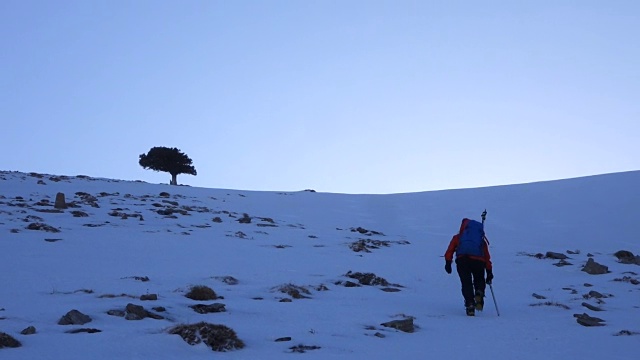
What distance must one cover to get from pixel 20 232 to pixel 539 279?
442 inches

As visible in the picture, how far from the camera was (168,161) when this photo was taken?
4994 centimetres

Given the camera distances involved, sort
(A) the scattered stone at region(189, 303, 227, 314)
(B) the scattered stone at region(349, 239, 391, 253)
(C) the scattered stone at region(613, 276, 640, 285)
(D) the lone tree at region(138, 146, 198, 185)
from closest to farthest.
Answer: (A) the scattered stone at region(189, 303, 227, 314), (C) the scattered stone at region(613, 276, 640, 285), (B) the scattered stone at region(349, 239, 391, 253), (D) the lone tree at region(138, 146, 198, 185)

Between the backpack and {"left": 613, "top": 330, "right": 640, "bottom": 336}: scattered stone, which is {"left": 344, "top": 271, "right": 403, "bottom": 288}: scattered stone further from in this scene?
{"left": 613, "top": 330, "right": 640, "bottom": 336}: scattered stone

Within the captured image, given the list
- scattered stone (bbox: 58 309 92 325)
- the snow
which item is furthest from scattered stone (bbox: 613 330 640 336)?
scattered stone (bbox: 58 309 92 325)

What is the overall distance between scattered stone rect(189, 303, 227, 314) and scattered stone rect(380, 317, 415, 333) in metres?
2.07

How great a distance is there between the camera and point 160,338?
6.24m

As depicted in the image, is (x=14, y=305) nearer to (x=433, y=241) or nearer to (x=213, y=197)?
(x=433, y=241)

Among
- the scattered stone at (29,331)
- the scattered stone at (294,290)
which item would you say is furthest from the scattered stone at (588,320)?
the scattered stone at (29,331)

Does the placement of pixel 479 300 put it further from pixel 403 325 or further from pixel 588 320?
pixel 403 325

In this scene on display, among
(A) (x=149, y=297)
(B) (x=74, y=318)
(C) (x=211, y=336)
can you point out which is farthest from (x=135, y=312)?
(C) (x=211, y=336)

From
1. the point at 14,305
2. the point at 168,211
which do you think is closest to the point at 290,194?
the point at 168,211

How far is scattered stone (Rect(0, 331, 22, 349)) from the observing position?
5.70 m

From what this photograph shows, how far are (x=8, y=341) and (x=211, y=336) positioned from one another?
182 centimetres

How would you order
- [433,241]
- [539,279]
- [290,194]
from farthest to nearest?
1. [290,194]
2. [433,241]
3. [539,279]
